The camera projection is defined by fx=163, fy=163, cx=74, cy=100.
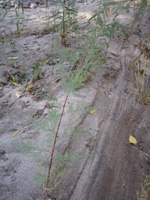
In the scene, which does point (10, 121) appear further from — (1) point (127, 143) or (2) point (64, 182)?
(1) point (127, 143)

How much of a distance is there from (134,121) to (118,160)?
Result: 53 centimetres

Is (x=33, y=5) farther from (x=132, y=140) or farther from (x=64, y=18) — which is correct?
(x=132, y=140)

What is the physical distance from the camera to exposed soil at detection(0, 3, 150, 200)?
1.17 m

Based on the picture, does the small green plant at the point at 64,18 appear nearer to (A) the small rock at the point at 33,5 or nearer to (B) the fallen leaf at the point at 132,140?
(B) the fallen leaf at the point at 132,140

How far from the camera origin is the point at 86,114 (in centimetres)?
168

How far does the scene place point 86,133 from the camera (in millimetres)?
1506

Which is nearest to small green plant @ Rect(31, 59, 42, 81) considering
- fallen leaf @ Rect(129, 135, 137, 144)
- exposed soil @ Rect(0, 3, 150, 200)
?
exposed soil @ Rect(0, 3, 150, 200)

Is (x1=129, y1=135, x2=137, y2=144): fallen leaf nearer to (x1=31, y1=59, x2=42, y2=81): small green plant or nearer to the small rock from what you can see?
(x1=31, y1=59, x2=42, y2=81): small green plant

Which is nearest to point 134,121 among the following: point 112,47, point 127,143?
point 127,143

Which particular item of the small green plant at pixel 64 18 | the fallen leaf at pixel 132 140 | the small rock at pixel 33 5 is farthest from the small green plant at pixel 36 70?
the small rock at pixel 33 5

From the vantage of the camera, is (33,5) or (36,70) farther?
(33,5)

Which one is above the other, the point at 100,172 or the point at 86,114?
the point at 86,114

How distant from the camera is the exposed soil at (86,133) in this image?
1165 mm

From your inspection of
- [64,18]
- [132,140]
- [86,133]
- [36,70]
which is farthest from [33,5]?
[132,140]
